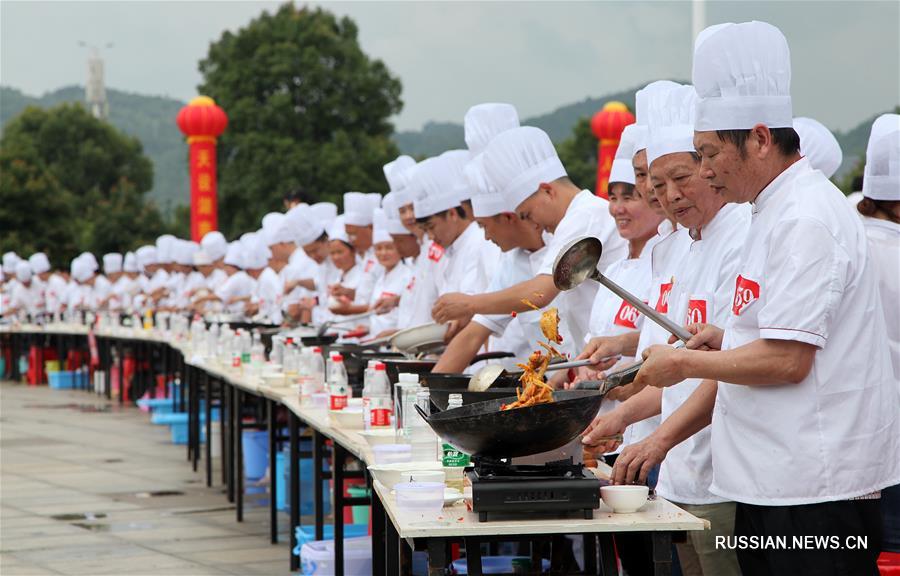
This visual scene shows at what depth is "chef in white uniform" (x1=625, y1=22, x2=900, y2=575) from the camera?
91.4 inches

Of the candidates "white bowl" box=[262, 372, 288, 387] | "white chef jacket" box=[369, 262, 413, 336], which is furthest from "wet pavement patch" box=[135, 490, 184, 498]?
"white bowl" box=[262, 372, 288, 387]

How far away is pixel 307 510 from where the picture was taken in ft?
21.9

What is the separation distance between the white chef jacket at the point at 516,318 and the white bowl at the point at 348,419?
631 millimetres

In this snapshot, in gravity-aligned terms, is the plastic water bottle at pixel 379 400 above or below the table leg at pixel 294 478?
above

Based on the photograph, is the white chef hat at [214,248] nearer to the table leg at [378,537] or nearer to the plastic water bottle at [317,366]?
the plastic water bottle at [317,366]

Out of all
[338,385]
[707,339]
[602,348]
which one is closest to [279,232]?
[338,385]

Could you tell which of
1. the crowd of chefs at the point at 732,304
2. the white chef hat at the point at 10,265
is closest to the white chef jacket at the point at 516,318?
the crowd of chefs at the point at 732,304

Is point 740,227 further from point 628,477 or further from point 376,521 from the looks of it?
point 376,521

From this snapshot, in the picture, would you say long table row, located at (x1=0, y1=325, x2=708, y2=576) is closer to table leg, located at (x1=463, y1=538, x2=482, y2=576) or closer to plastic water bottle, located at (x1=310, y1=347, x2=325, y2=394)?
table leg, located at (x1=463, y1=538, x2=482, y2=576)

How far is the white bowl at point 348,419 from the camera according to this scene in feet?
14.5

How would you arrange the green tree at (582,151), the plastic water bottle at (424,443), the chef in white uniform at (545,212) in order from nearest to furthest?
the plastic water bottle at (424,443) → the chef in white uniform at (545,212) → the green tree at (582,151)

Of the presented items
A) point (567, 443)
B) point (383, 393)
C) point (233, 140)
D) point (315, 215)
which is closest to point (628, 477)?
point (567, 443)

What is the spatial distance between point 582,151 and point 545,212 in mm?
28448

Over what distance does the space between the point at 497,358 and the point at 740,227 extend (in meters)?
1.98
